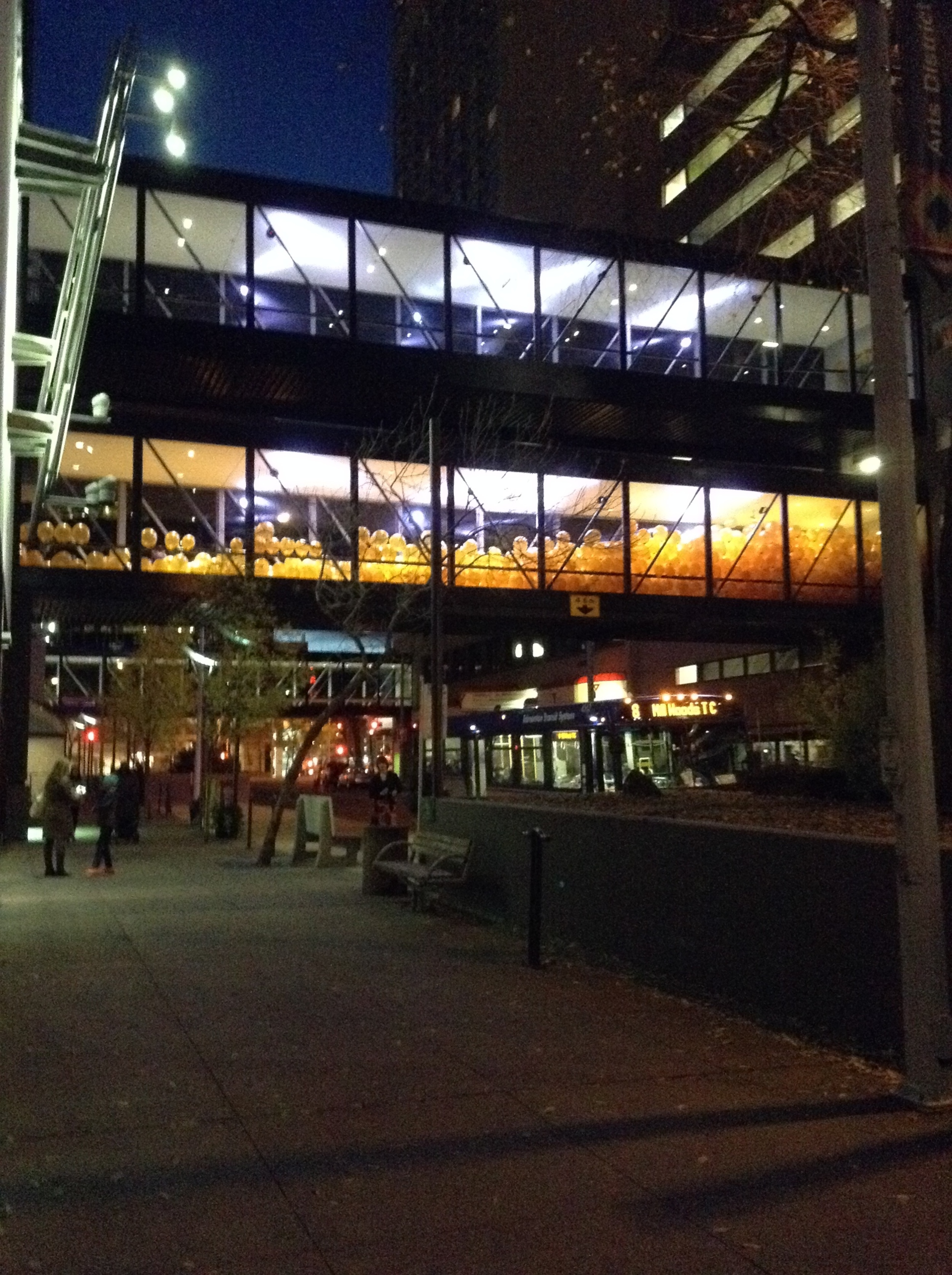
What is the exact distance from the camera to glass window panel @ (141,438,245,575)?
91.1 ft

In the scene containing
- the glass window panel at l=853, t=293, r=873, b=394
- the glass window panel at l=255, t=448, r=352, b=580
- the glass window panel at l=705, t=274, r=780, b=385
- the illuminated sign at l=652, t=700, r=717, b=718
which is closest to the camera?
the illuminated sign at l=652, t=700, r=717, b=718

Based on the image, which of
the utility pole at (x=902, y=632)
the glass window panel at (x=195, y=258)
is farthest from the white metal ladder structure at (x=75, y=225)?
the glass window panel at (x=195, y=258)

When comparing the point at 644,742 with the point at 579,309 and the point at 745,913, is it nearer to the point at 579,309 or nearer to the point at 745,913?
the point at 579,309

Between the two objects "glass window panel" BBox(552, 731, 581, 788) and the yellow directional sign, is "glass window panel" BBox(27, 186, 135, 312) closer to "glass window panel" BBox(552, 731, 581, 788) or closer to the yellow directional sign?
the yellow directional sign

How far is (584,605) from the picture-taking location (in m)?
30.3

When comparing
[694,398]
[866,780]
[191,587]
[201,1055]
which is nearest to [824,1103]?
[201,1055]

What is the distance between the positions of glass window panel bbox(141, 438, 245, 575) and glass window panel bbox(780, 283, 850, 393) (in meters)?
14.2

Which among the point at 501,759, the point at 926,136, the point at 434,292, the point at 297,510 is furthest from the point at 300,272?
the point at 926,136

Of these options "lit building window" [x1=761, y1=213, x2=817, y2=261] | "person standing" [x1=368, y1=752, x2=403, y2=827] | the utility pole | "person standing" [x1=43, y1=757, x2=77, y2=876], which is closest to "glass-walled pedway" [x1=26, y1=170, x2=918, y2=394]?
"lit building window" [x1=761, y1=213, x2=817, y2=261]

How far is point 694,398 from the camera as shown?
29734 millimetres

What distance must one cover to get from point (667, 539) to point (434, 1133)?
1038 inches

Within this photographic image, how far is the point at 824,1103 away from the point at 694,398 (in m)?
24.4

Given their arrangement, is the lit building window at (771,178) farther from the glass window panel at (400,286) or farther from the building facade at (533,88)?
the glass window panel at (400,286)

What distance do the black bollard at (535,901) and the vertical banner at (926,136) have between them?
5825 millimetres
